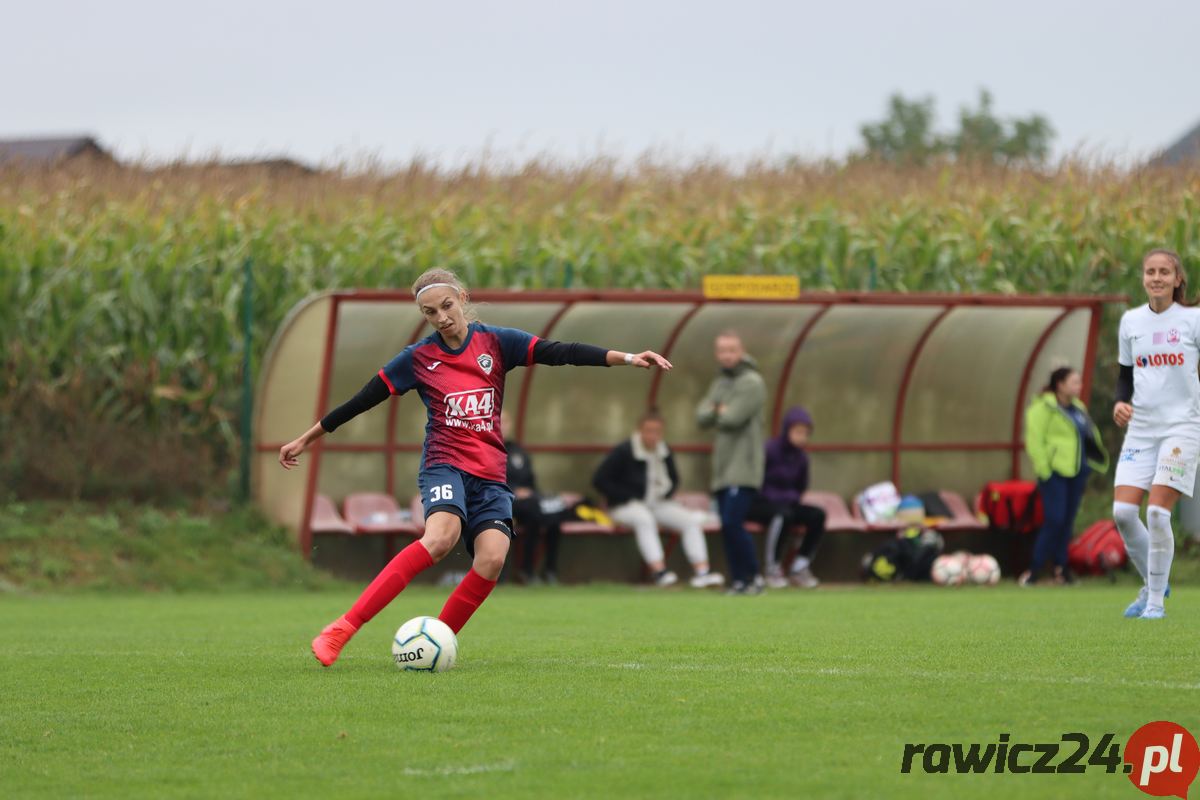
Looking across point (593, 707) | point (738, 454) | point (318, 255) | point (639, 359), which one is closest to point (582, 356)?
point (639, 359)

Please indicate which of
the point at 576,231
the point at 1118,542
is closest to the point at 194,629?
the point at 1118,542

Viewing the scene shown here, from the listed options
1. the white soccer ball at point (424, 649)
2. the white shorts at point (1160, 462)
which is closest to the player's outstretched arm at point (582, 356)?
the white soccer ball at point (424, 649)

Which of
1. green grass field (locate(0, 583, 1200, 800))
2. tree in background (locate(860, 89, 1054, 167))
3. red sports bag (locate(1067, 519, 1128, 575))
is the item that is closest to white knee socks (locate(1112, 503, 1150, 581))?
green grass field (locate(0, 583, 1200, 800))

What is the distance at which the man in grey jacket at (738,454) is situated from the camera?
14953 mm

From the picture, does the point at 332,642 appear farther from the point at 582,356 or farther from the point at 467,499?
the point at 582,356

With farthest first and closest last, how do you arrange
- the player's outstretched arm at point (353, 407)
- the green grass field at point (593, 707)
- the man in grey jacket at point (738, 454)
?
the man in grey jacket at point (738, 454)
the player's outstretched arm at point (353, 407)
the green grass field at point (593, 707)

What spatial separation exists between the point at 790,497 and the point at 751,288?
2.08 m

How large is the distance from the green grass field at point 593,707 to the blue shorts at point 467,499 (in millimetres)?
683

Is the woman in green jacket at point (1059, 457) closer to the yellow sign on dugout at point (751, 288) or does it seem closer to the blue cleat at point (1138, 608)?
the yellow sign on dugout at point (751, 288)

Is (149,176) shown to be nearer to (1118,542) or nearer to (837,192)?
(837,192)

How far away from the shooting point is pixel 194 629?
11.3m

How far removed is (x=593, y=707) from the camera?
21.2 feet

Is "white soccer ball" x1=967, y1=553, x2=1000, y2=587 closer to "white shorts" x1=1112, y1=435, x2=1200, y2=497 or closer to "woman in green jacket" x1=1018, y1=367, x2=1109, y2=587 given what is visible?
"woman in green jacket" x1=1018, y1=367, x2=1109, y2=587

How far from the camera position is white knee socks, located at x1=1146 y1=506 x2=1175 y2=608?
1018cm
